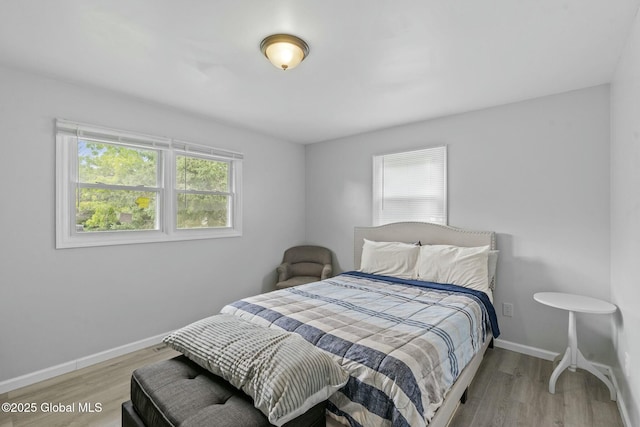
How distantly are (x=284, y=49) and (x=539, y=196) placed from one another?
2.61m

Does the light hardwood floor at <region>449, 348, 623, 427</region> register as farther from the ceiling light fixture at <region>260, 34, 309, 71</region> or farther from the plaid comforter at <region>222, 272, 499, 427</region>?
the ceiling light fixture at <region>260, 34, 309, 71</region>

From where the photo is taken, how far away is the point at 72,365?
8.54ft

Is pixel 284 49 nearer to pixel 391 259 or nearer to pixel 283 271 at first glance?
pixel 391 259

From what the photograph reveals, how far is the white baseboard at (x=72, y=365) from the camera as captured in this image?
233 cm

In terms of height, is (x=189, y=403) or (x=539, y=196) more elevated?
(x=539, y=196)

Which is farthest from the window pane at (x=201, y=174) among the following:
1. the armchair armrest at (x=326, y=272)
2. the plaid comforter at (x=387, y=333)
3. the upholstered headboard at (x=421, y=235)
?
the upholstered headboard at (x=421, y=235)

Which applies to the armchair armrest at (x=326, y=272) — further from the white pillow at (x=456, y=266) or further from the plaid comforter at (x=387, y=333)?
the white pillow at (x=456, y=266)

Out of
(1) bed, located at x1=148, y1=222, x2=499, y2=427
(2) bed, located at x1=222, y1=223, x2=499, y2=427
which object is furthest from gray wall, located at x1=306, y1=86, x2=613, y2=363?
(1) bed, located at x1=148, y1=222, x2=499, y2=427

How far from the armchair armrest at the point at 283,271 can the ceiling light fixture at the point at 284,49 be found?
275cm

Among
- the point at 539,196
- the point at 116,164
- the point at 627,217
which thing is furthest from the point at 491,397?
the point at 116,164

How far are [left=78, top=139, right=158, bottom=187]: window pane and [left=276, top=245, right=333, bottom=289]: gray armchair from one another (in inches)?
77.0

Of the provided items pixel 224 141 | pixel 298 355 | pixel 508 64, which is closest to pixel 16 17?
pixel 224 141

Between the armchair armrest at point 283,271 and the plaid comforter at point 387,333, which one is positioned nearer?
the plaid comforter at point 387,333

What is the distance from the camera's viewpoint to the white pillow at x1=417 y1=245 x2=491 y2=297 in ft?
9.25
